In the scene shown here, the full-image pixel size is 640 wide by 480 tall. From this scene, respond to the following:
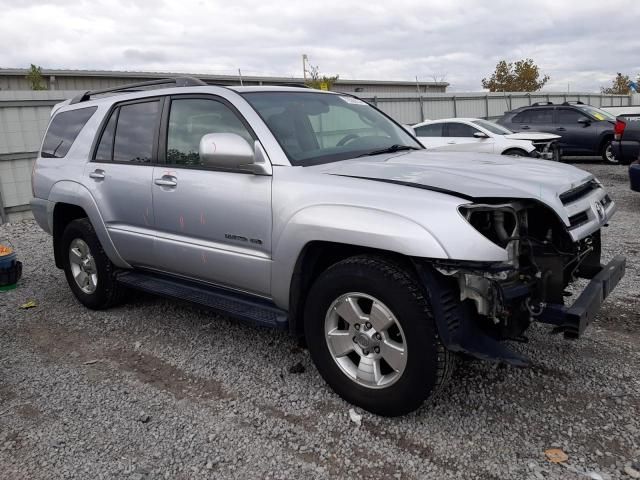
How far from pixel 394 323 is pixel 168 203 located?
1912 mm

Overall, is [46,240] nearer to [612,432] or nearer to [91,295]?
[91,295]

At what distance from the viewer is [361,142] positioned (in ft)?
12.7

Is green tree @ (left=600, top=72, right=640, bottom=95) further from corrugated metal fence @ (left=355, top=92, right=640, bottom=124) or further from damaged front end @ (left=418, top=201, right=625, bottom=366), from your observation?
damaged front end @ (left=418, top=201, right=625, bottom=366)

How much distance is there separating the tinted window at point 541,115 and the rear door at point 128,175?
42.1 ft

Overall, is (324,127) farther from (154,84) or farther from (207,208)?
(154,84)

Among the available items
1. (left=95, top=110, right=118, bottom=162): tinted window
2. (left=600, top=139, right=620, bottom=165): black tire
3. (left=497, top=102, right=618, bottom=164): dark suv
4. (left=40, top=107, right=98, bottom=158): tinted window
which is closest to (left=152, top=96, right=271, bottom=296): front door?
(left=95, top=110, right=118, bottom=162): tinted window

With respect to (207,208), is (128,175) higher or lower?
higher

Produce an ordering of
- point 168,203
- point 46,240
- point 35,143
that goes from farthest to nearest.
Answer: point 35,143 < point 46,240 < point 168,203

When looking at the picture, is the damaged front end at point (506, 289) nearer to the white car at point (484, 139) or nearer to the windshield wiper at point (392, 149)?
the windshield wiper at point (392, 149)

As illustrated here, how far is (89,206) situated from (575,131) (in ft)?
42.8

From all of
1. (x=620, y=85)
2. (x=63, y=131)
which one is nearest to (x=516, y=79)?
(x=620, y=85)

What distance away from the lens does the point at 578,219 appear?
295cm

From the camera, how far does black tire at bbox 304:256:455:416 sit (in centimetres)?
266

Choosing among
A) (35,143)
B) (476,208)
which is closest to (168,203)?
(476,208)
